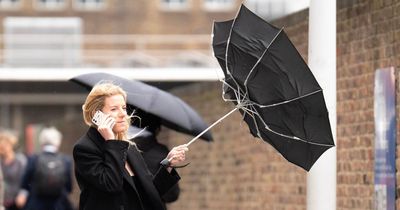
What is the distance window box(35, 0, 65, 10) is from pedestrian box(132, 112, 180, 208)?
184ft

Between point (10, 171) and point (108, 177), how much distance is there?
406 inches

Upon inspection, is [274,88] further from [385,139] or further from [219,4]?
[219,4]

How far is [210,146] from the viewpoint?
54.3ft

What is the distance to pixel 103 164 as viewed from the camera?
25.9 feet

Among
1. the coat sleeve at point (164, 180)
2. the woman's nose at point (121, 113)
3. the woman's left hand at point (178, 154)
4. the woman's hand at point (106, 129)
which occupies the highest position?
the woman's nose at point (121, 113)

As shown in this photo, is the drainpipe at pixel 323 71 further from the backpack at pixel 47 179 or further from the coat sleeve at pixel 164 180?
the backpack at pixel 47 179

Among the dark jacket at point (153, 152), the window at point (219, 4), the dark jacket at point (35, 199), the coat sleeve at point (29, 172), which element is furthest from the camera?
the window at point (219, 4)

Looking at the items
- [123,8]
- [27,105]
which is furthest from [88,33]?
[27,105]

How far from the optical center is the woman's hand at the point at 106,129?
791 cm

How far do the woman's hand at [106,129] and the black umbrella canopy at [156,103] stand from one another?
139 inches

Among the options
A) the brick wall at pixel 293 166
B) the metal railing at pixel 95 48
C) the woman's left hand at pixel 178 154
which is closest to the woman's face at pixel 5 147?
the brick wall at pixel 293 166

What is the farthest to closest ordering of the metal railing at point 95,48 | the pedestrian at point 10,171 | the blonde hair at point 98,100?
the metal railing at point 95,48
the pedestrian at point 10,171
the blonde hair at point 98,100

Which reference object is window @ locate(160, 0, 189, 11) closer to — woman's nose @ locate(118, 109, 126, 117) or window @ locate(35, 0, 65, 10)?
window @ locate(35, 0, 65, 10)

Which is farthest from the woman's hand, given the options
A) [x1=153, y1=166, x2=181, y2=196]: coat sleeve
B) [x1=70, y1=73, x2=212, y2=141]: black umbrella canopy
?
[x1=70, y1=73, x2=212, y2=141]: black umbrella canopy
